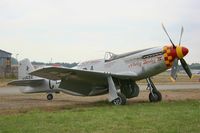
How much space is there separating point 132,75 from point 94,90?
1.99 meters

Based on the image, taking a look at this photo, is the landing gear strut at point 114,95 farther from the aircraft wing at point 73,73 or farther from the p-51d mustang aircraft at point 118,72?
the aircraft wing at point 73,73

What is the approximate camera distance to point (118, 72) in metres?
16.1

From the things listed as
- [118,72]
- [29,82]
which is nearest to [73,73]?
[118,72]

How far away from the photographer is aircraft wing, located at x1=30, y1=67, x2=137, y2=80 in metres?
14.6

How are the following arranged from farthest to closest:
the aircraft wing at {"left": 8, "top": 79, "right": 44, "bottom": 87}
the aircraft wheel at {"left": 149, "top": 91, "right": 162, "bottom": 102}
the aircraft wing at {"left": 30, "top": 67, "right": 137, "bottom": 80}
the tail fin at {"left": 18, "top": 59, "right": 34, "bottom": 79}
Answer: the tail fin at {"left": 18, "top": 59, "right": 34, "bottom": 79} → the aircraft wing at {"left": 8, "top": 79, "right": 44, "bottom": 87} → the aircraft wheel at {"left": 149, "top": 91, "right": 162, "bottom": 102} → the aircraft wing at {"left": 30, "top": 67, "right": 137, "bottom": 80}

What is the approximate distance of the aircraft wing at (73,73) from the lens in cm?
1456

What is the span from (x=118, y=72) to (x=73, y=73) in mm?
2013

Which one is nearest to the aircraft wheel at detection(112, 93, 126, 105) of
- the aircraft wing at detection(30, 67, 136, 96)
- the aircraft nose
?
the aircraft wing at detection(30, 67, 136, 96)

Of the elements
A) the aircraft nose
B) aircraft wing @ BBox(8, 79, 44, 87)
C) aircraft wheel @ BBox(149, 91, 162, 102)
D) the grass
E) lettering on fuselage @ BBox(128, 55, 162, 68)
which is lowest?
the grass

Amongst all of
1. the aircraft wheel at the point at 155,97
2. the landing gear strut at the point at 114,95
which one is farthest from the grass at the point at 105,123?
the aircraft wheel at the point at 155,97

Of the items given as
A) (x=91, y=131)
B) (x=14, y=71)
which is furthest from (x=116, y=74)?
(x=14, y=71)

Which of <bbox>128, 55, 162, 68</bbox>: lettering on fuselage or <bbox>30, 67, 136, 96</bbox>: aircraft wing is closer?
<bbox>30, 67, 136, 96</bbox>: aircraft wing

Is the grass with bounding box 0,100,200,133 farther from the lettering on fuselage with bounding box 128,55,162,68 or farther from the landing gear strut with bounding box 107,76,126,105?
the lettering on fuselage with bounding box 128,55,162,68

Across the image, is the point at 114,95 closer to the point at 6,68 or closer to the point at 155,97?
the point at 155,97
